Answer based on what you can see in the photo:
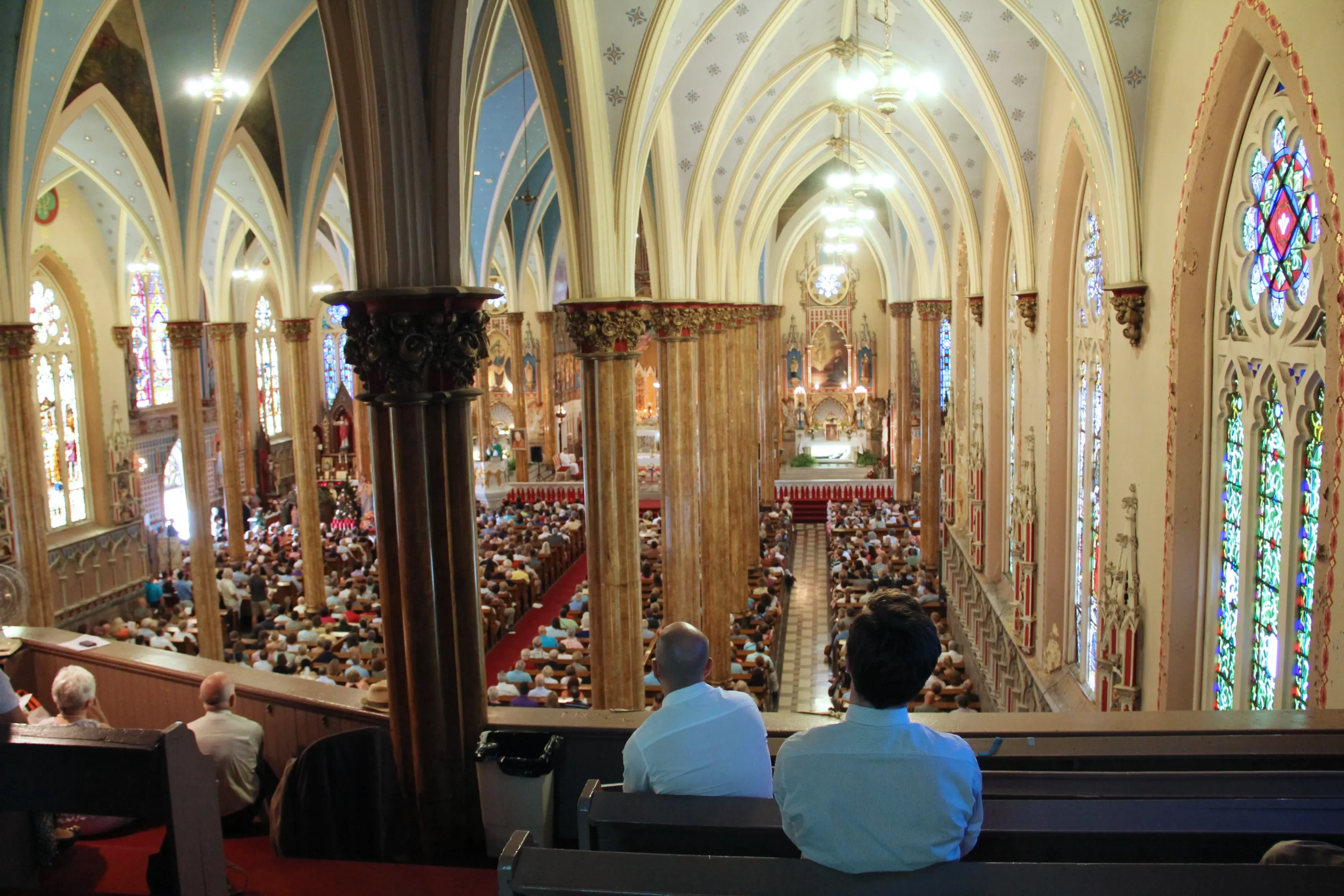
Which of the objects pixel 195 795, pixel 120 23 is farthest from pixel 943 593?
pixel 195 795

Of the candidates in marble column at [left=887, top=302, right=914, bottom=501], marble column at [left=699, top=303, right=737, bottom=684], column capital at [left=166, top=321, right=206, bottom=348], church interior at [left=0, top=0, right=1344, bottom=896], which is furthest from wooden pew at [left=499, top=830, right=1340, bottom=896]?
marble column at [left=887, top=302, right=914, bottom=501]

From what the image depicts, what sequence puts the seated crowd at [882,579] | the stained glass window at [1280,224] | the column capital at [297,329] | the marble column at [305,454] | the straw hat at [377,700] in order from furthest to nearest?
the column capital at [297,329]
the marble column at [305,454]
the seated crowd at [882,579]
the stained glass window at [1280,224]
the straw hat at [377,700]

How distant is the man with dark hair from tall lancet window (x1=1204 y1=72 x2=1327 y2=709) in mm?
4774

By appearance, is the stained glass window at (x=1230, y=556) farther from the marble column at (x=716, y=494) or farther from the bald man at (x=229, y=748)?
the marble column at (x=716, y=494)

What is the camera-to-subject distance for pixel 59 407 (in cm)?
2083

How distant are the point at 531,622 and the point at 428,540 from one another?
13788mm

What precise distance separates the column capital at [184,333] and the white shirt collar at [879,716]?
1480cm

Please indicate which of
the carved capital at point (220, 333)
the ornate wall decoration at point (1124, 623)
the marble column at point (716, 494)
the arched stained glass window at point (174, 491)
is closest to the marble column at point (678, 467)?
the marble column at point (716, 494)

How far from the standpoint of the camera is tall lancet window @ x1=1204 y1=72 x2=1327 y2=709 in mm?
6602

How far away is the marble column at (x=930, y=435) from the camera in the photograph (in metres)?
23.3

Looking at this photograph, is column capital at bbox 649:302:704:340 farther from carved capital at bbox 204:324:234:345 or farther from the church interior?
carved capital at bbox 204:324:234:345

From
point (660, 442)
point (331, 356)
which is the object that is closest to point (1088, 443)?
point (660, 442)

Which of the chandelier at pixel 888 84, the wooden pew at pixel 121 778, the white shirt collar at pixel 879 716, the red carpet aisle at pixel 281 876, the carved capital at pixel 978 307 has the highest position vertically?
the chandelier at pixel 888 84

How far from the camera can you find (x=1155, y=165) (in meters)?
8.85
